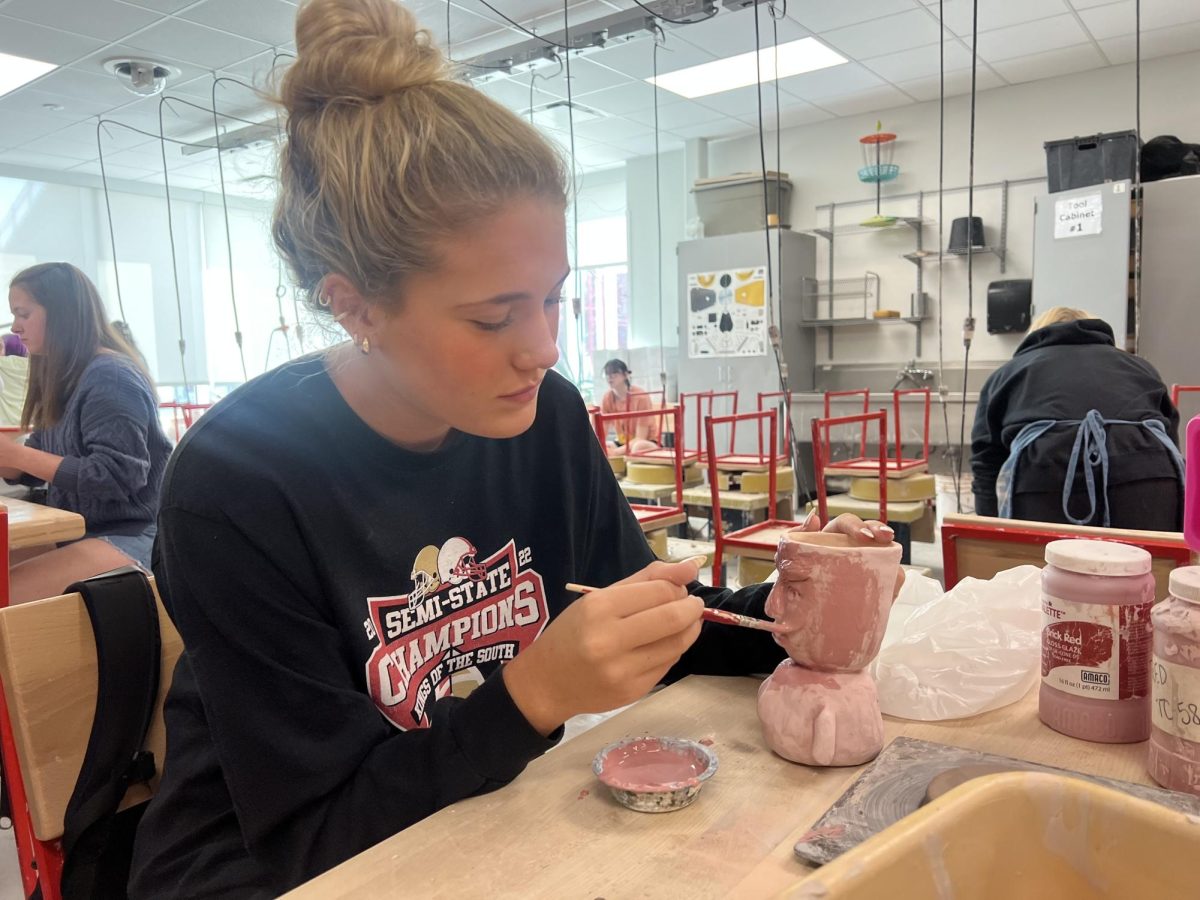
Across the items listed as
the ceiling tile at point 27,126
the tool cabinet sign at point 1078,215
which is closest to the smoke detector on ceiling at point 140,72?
the ceiling tile at point 27,126

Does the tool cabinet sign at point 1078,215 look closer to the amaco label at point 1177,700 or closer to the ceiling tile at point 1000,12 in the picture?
the ceiling tile at point 1000,12

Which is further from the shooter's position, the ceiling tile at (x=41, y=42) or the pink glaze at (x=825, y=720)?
the ceiling tile at (x=41, y=42)

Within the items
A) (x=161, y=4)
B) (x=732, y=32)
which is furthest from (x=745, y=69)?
(x=161, y=4)

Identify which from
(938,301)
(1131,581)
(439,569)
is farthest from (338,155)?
(938,301)

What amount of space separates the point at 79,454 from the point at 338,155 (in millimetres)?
1934

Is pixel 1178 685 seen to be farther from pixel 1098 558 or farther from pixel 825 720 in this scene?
pixel 825 720

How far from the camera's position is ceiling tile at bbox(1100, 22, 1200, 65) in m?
4.21

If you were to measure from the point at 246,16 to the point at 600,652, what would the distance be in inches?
162

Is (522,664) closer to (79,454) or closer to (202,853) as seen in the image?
(202,853)

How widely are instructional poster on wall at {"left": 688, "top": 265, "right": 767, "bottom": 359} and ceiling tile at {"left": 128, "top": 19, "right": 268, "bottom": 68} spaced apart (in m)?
3.01

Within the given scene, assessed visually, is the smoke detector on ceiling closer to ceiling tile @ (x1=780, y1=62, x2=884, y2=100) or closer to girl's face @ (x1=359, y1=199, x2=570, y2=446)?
ceiling tile @ (x1=780, y1=62, x2=884, y2=100)

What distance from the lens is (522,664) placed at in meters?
0.62

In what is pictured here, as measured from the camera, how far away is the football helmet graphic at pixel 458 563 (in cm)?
81

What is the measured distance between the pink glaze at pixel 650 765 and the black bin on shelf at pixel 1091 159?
4.51 meters
